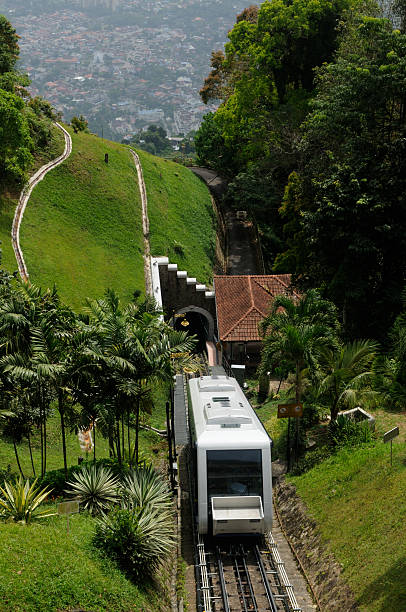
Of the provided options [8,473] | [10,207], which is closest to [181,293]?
[10,207]

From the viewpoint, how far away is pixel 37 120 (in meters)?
45.9

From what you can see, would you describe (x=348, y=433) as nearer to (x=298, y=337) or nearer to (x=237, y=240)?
(x=298, y=337)

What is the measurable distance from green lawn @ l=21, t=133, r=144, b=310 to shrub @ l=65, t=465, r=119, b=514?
19.4 meters

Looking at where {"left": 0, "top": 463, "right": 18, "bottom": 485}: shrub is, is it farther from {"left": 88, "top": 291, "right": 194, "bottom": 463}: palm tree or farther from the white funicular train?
the white funicular train

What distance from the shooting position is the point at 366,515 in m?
14.3

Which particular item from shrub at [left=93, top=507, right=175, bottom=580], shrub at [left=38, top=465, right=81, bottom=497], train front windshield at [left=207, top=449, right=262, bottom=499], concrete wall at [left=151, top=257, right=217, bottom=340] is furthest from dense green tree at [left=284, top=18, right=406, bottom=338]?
shrub at [left=93, top=507, right=175, bottom=580]

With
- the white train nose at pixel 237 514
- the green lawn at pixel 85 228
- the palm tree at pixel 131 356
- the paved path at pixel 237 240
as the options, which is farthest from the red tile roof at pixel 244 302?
the white train nose at pixel 237 514

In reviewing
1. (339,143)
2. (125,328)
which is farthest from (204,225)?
(125,328)

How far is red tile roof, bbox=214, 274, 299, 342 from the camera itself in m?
34.8

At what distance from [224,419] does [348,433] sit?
4353mm

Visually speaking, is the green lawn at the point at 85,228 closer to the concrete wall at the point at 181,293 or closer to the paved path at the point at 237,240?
the concrete wall at the point at 181,293

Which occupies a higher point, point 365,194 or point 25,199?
point 365,194

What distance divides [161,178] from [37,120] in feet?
41.7

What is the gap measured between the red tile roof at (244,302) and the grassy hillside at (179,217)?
291 inches
